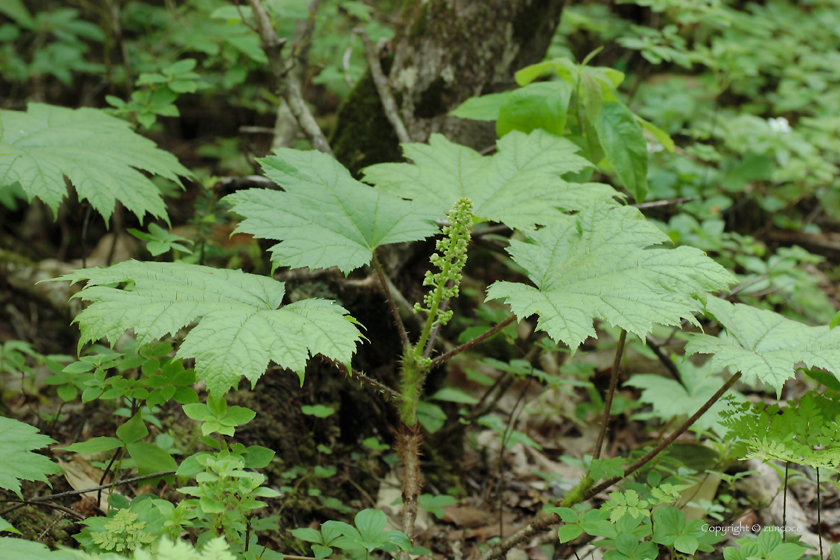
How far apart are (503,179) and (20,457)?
1.58m

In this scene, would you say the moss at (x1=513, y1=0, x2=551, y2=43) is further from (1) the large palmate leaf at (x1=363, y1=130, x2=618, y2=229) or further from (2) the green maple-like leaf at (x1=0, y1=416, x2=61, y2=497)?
(2) the green maple-like leaf at (x1=0, y1=416, x2=61, y2=497)

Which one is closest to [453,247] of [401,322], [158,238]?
[401,322]

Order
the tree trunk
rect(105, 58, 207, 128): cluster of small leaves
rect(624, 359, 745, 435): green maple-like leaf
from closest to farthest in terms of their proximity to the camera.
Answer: rect(624, 359, 745, 435): green maple-like leaf < rect(105, 58, 207, 128): cluster of small leaves < the tree trunk

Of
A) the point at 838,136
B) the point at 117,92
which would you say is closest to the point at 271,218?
the point at 117,92

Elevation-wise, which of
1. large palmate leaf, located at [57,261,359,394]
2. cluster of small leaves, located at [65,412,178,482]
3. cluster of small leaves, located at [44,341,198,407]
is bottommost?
cluster of small leaves, located at [65,412,178,482]

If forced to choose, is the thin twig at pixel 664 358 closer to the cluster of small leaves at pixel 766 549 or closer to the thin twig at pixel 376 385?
the cluster of small leaves at pixel 766 549

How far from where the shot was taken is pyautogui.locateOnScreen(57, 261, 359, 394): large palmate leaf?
1.20 m

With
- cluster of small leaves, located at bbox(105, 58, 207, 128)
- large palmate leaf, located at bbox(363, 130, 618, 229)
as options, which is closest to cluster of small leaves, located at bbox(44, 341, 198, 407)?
large palmate leaf, located at bbox(363, 130, 618, 229)

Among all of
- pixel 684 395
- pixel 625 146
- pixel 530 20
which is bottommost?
pixel 684 395

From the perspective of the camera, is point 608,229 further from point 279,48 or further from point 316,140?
point 279,48

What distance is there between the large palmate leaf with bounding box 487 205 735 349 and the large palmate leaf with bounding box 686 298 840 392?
0.15 m

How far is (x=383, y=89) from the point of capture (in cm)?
264

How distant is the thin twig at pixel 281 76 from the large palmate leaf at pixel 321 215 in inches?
28.6

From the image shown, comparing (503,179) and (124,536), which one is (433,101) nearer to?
(503,179)
